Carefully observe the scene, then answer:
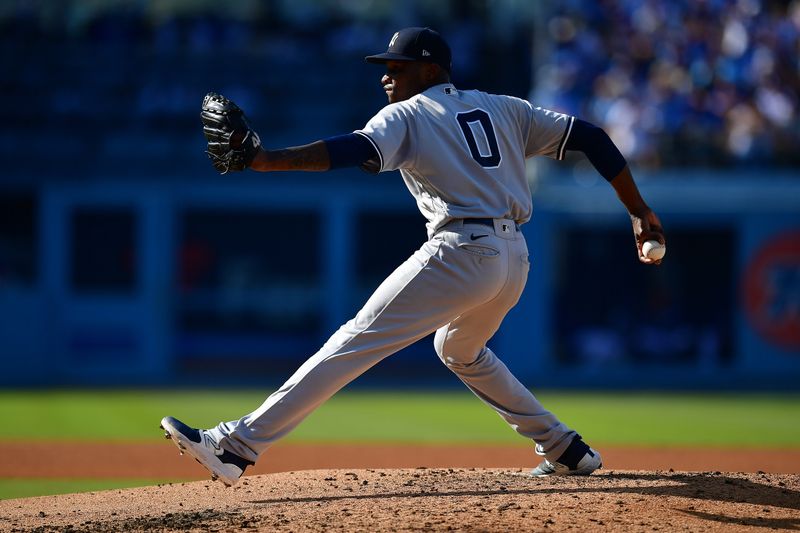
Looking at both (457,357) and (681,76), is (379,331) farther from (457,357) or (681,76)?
(681,76)

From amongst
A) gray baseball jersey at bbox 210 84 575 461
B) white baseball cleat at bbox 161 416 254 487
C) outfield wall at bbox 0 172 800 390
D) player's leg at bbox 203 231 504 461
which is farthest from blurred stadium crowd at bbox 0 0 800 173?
white baseball cleat at bbox 161 416 254 487

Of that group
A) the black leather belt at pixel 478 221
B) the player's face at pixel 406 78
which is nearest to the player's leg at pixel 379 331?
the black leather belt at pixel 478 221

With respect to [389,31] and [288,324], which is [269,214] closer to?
[288,324]

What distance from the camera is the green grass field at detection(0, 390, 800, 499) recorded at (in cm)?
945

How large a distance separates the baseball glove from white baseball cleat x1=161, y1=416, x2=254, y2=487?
1.05 meters

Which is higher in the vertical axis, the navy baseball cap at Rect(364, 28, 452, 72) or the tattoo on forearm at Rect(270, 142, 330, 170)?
the navy baseball cap at Rect(364, 28, 452, 72)

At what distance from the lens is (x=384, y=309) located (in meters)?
4.56

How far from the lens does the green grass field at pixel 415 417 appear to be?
372 inches

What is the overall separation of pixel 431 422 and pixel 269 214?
782cm

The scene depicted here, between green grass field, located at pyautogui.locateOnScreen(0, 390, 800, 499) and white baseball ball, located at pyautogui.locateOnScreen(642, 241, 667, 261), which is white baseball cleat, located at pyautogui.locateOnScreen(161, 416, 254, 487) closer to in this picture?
white baseball ball, located at pyautogui.locateOnScreen(642, 241, 667, 261)

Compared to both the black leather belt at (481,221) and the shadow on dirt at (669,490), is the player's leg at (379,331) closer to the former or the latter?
the black leather belt at (481,221)

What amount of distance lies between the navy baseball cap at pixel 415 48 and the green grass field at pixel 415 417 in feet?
11.5

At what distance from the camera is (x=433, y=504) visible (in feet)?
14.8

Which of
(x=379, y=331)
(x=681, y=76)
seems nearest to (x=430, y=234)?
(x=379, y=331)
